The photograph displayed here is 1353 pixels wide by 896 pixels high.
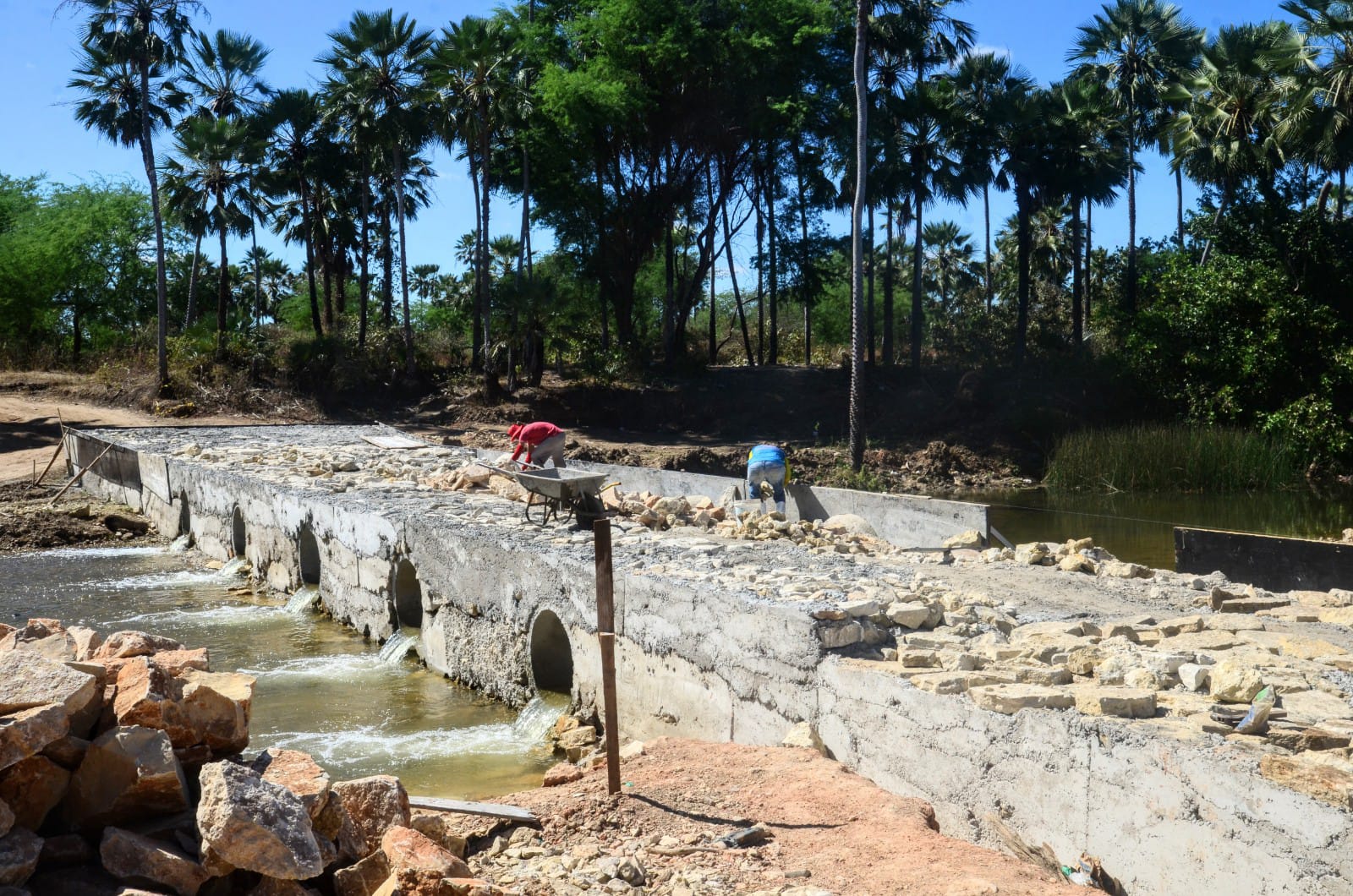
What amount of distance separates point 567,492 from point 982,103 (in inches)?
1098

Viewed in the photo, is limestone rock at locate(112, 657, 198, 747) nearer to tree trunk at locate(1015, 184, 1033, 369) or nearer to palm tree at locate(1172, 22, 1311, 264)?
palm tree at locate(1172, 22, 1311, 264)

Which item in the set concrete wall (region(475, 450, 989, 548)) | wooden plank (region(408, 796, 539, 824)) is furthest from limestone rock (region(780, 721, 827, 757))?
concrete wall (region(475, 450, 989, 548))

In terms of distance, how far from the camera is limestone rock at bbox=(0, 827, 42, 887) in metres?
3.99

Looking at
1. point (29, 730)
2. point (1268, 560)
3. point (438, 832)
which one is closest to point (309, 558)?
point (438, 832)

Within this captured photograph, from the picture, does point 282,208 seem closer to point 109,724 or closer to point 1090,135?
point 1090,135

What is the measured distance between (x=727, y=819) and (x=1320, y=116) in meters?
27.1

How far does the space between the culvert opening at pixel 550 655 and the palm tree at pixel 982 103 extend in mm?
27747

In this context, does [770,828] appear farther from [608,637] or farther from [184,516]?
[184,516]

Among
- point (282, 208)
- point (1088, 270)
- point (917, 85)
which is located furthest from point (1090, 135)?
point (282, 208)

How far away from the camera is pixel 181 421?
29.3 meters

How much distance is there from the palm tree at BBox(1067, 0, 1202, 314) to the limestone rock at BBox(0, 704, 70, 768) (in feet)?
117

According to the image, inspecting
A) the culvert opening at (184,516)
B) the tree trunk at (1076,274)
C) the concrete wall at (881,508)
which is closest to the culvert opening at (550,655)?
the concrete wall at (881,508)

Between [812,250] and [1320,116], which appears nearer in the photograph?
[1320,116]

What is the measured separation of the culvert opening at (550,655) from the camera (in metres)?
9.68
